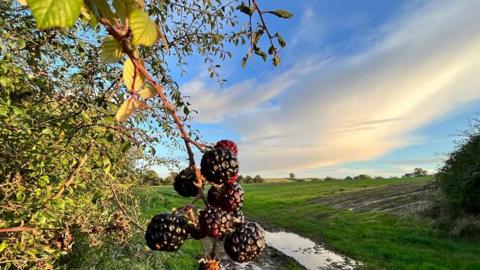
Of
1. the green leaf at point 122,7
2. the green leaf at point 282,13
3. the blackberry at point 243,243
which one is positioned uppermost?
the green leaf at point 282,13

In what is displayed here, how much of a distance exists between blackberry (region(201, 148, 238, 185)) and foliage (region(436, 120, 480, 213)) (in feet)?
64.0

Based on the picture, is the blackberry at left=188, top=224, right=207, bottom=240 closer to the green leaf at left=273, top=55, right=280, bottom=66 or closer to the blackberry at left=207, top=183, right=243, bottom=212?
the blackberry at left=207, top=183, right=243, bottom=212

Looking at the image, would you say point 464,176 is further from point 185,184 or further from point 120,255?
point 185,184

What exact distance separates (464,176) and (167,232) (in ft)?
66.0

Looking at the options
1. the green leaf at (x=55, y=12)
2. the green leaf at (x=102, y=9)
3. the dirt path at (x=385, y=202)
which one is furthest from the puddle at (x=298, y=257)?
the green leaf at (x=55, y=12)

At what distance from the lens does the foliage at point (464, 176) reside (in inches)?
723


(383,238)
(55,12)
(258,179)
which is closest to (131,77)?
(55,12)

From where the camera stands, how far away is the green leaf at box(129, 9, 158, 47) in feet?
2.38

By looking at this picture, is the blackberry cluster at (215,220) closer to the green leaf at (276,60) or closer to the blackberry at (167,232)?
the blackberry at (167,232)

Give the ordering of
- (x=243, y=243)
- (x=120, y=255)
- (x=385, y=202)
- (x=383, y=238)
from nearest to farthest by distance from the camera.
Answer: (x=243, y=243) → (x=120, y=255) → (x=383, y=238) → (x=385, y=202)

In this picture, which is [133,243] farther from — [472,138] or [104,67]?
[472,138]

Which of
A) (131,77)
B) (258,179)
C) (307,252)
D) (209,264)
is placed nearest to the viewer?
(131,77)

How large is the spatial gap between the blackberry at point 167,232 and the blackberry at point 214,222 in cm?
9

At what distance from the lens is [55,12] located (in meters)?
0.61
